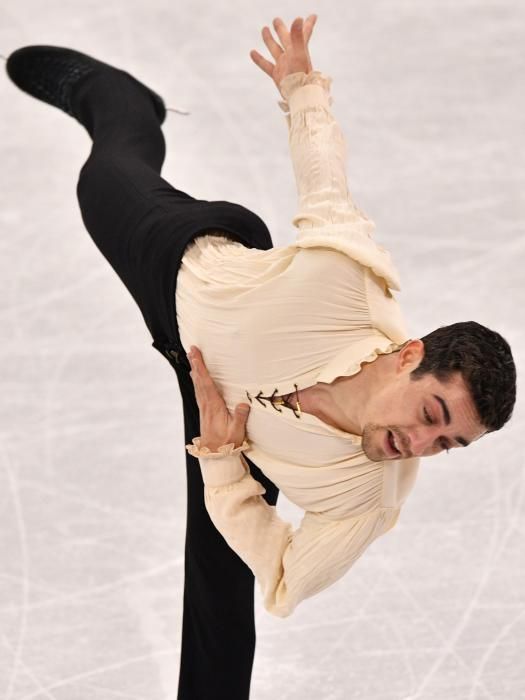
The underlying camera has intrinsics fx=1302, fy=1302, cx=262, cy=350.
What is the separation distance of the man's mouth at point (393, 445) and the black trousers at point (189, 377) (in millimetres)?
480

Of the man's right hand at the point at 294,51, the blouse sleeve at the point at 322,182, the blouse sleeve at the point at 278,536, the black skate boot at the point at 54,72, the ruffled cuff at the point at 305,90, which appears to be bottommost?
the blouse sleeve at the point at 278,536

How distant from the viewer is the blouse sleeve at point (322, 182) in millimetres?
2318

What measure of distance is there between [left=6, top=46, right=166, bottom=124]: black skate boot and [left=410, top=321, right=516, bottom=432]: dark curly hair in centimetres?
132

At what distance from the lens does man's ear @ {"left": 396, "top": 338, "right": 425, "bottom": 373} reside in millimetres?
2254

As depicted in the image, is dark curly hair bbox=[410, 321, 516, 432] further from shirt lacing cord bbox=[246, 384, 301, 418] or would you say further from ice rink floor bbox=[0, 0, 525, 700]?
ice rink floor bbox=[0, 0, 525, 700]

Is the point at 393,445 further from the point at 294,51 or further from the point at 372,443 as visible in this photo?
the point at 294,51

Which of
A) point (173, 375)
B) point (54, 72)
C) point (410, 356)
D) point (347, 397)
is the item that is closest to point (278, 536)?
point (347, 397)

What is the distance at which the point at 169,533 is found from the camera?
10.9ft

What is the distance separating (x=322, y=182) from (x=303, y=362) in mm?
355

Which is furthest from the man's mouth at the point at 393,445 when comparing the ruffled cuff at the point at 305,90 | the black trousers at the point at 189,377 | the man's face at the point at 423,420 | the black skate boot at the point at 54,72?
the black skate boot at the point at 54,72

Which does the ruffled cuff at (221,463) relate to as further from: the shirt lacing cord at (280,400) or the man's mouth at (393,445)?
the man's mouth at (393,445)

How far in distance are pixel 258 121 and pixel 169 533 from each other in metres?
1.83

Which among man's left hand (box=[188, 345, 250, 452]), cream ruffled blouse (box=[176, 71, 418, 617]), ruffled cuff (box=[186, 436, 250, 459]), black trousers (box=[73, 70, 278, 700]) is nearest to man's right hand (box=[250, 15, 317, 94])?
cream ruffled blouse (box=[176, 71, 418, 617])

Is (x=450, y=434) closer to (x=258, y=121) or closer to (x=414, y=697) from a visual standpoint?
(x=414, y=697)
